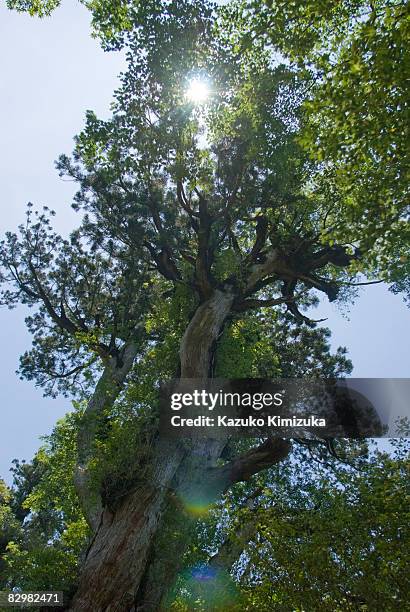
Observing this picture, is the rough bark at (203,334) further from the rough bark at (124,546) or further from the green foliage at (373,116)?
the green foliage at (373,116)

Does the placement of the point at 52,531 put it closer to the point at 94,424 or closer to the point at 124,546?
the point at 94,424

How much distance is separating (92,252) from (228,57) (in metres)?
8.05

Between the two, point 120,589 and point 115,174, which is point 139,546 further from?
point 115,174

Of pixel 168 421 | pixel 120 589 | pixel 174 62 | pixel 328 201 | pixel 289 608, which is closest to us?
pixel 289 608

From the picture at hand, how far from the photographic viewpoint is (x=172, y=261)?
1434 cm

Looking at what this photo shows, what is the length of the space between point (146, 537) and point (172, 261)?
804 centimetres

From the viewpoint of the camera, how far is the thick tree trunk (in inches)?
314

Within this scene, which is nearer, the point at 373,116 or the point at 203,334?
the point at 373,116

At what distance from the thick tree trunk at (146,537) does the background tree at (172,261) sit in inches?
1.1

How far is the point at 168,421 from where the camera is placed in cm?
1052

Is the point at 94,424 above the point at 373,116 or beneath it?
beneath

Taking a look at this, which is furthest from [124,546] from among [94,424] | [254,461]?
[94,424]

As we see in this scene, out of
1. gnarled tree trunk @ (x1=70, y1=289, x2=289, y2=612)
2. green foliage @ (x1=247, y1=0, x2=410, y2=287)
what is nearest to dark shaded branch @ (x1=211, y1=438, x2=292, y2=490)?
gnarled tree trunk @ (x1=70, y1=289, x2=289, y2=612)

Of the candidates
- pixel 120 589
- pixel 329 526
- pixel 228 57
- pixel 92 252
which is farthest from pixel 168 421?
pixel 228 57
